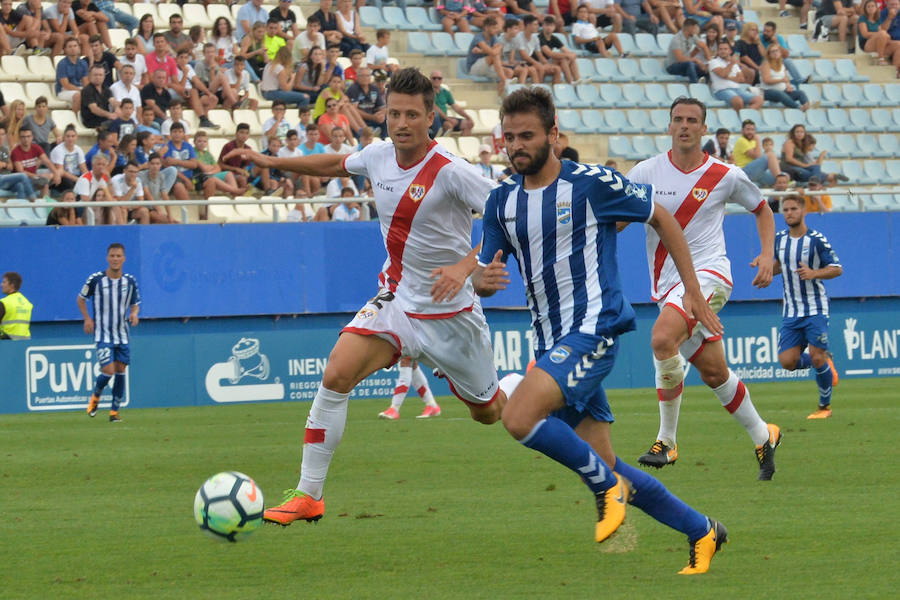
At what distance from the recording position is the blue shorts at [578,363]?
636 cm

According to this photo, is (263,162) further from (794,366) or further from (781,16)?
(781,16)

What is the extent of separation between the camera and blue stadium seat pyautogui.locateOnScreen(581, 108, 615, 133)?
83.0 feet

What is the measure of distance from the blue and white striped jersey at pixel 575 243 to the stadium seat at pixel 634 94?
65.0 feet

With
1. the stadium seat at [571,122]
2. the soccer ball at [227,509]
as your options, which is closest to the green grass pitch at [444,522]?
the soccer ball at [227,509]

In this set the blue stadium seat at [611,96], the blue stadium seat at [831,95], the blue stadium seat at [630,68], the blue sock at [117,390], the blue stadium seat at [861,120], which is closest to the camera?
the blue sock at [117,390]

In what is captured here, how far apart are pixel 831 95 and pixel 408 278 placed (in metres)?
21.2

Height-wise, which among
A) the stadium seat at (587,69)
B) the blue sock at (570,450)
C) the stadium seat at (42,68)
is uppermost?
the stadium seat at (587,69)

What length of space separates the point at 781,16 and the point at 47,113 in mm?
16380

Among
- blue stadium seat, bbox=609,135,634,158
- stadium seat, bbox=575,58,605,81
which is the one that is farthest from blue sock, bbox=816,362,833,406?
stadium seat, bbox=575,58,605,81

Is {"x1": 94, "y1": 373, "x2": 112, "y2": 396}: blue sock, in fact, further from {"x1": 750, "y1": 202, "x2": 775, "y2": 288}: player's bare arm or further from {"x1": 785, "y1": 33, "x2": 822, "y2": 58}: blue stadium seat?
{"x1": 785, "y1": 33, "x2": 822, "y2": 58}: blue stadium seat

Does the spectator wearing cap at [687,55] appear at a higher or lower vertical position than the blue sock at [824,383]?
higher

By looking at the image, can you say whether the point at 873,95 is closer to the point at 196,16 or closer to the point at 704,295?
the point at 196,16

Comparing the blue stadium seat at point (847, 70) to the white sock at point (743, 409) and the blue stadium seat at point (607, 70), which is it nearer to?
the blue stadium seat at point (607, 70)

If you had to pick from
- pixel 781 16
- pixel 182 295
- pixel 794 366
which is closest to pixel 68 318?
pixel 182 295
